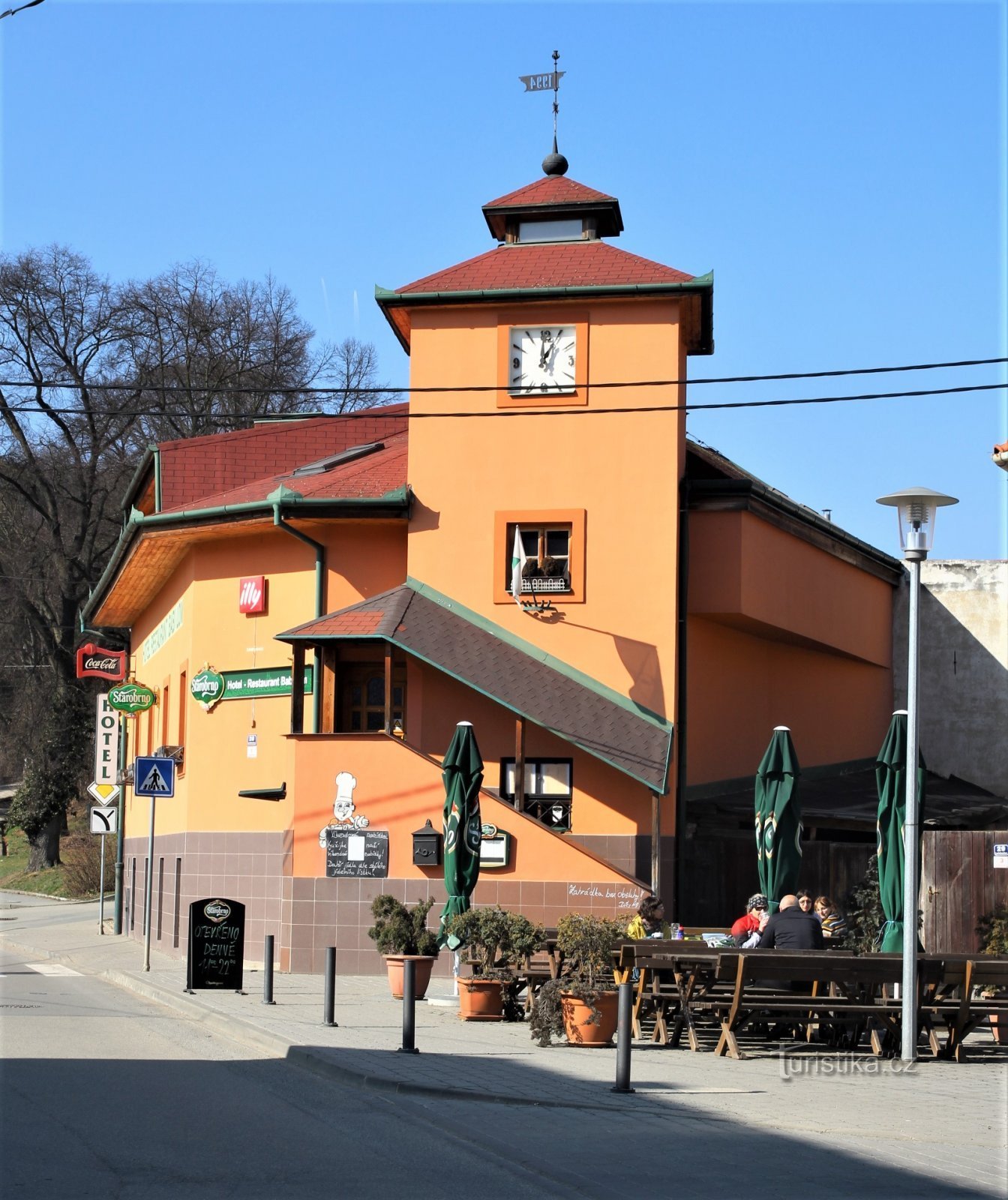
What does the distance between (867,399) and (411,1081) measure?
1057 centimetres

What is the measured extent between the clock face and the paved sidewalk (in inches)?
390

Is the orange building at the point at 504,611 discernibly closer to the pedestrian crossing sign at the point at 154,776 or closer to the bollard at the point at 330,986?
the pedestrian crossing sign at the point at 154,776

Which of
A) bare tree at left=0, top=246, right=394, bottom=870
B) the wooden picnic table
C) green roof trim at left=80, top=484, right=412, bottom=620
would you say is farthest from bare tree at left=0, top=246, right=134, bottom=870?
the wooden picnic table

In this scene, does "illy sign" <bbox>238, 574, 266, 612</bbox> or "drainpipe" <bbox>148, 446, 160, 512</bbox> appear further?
"drainpipe" <bbox>148, 446, 160, 512</bbox>

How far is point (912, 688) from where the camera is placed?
1332 cm

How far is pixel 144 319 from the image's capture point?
45969mm

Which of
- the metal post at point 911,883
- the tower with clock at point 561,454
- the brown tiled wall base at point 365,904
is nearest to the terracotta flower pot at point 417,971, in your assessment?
the brown tiled wall base at point 365,904

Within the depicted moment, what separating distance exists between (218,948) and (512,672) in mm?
6308

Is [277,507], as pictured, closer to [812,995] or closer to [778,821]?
[778,821]

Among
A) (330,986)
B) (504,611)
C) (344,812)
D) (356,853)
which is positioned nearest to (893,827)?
(330,986)

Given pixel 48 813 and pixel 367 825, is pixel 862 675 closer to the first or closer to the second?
pixel 367 825

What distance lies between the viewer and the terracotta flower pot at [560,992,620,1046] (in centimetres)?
1387

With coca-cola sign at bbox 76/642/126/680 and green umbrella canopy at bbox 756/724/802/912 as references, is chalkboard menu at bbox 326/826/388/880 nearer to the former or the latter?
green umbrella canopy at bbox 756/724/802/912

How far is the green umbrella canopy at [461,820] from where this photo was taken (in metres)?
17.9
